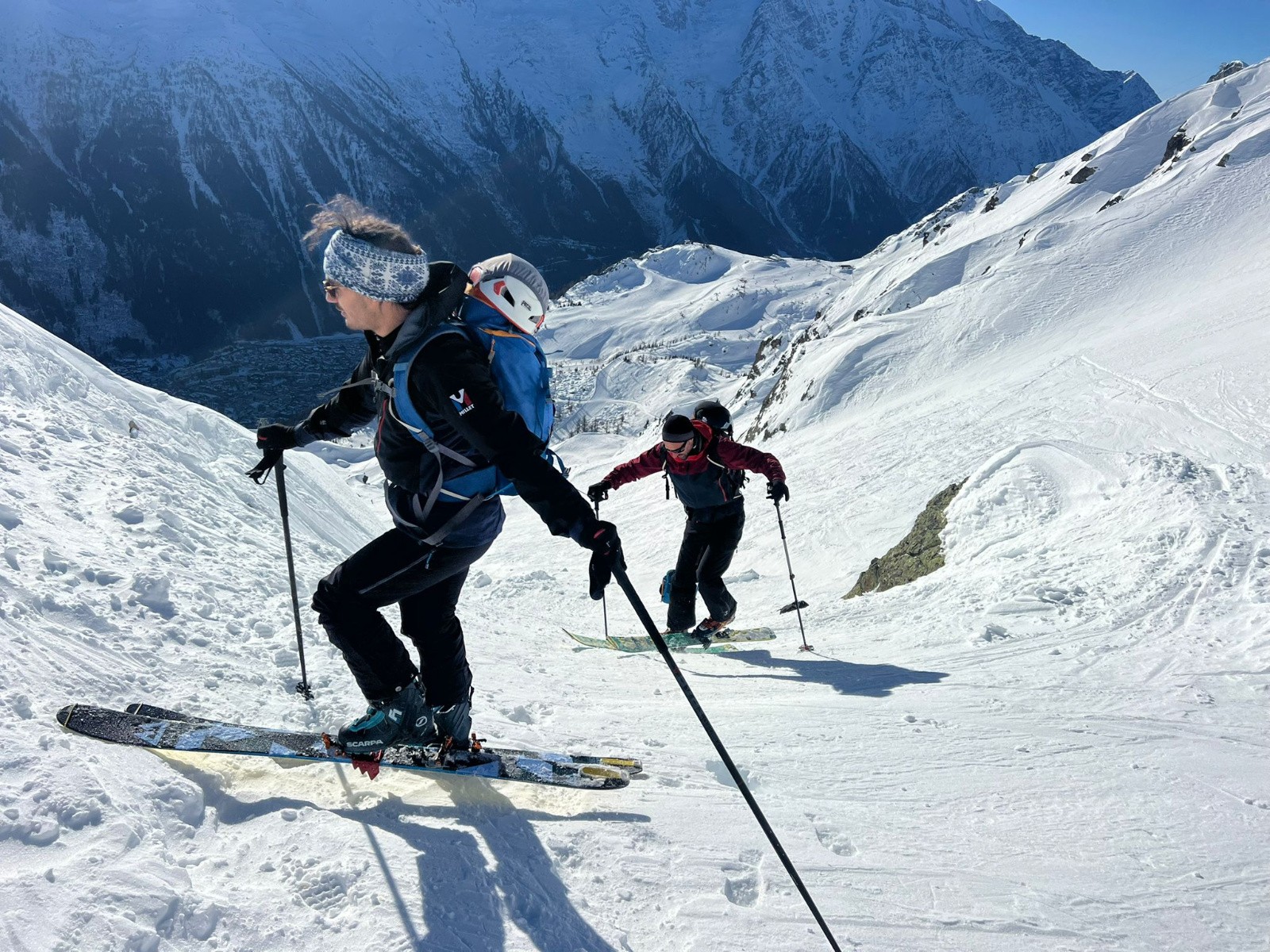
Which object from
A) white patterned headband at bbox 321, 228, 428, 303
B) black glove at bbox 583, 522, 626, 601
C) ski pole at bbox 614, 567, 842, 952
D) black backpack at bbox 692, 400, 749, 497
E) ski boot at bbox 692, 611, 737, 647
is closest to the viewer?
ski pole at bbox 614, 567, 842, 952

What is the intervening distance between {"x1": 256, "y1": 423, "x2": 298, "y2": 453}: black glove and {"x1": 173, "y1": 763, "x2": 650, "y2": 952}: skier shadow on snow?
1.59 metres

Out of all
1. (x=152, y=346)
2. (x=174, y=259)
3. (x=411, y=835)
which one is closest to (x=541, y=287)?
(x=411, y=835)

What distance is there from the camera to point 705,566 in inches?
302

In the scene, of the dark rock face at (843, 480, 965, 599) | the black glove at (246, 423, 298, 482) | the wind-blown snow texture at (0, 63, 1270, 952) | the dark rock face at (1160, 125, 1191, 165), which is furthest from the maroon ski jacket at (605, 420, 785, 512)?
the dark rock face at (1160, 125, 1191, 165)

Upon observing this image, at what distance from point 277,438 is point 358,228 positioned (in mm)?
1473

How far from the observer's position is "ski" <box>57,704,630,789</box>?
3.19 meters

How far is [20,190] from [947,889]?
779ft

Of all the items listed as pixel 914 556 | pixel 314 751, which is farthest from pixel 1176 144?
pixel 314 751

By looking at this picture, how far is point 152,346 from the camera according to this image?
18200 cm

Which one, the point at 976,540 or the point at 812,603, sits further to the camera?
the point at 812,603

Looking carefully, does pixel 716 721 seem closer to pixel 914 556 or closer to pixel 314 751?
pixel 314 751

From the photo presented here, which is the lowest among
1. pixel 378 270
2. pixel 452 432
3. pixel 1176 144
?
pixel 452 432

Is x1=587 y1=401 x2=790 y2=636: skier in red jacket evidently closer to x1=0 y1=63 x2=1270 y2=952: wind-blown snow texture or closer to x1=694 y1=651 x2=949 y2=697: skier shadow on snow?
x1=0 y1=63 x2=1270 y2=952: wind-blown snow texture

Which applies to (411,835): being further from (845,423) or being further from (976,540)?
(845,423)
